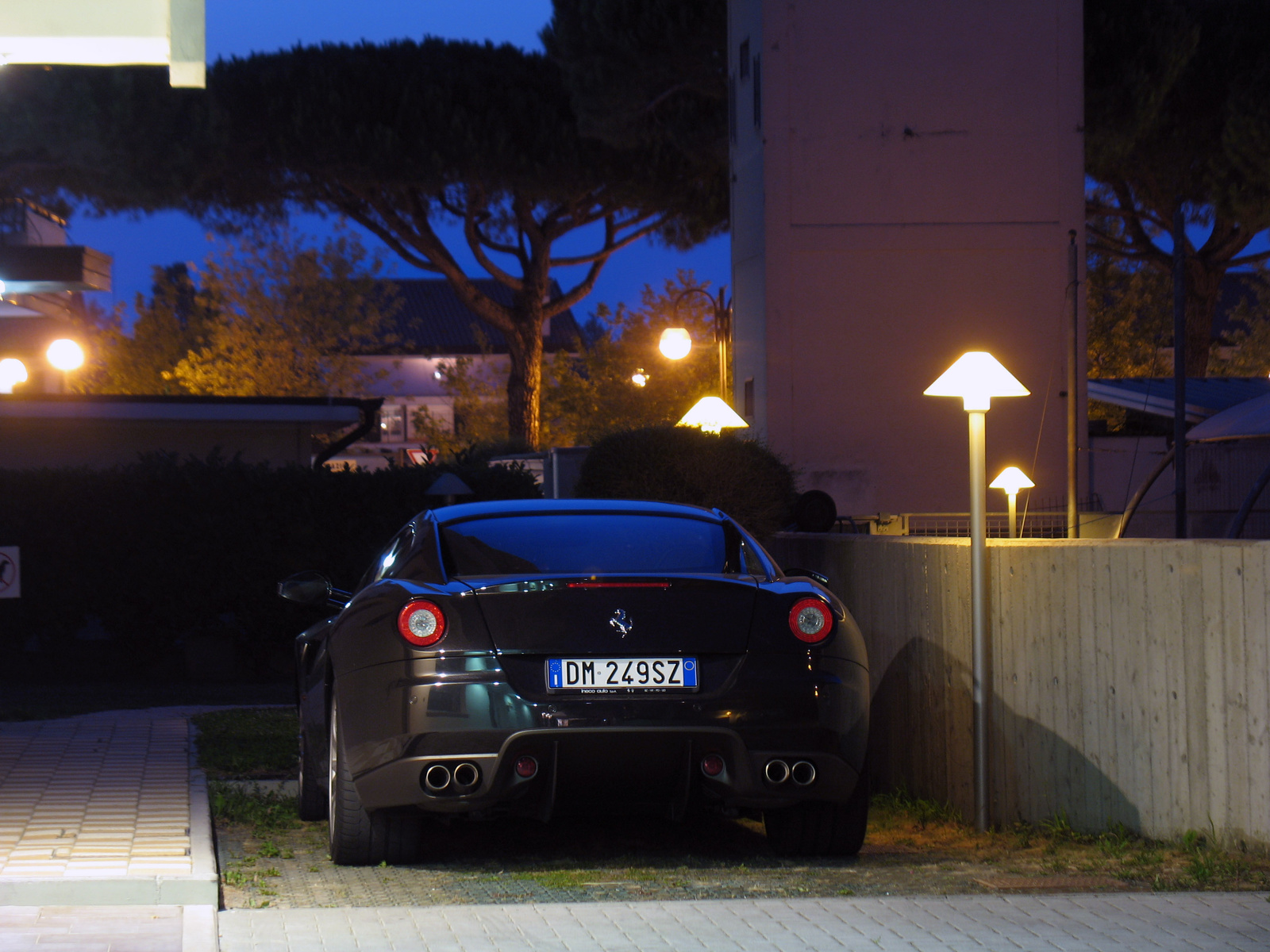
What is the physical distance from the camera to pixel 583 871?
19.6ft

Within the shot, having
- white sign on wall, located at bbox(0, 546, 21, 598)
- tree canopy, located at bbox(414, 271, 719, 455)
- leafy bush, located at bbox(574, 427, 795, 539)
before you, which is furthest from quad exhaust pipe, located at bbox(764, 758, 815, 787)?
tree canopy, located at bbox(414, 271, 719, 455)

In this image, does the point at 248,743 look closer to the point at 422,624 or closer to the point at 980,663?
the point at 422,624

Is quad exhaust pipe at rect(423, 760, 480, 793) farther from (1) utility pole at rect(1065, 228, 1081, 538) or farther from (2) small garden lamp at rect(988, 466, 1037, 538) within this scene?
(1) utility pole at rect(1065, 228, 1081, 538)

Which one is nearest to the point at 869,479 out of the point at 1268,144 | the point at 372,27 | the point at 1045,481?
the point at 1045,481

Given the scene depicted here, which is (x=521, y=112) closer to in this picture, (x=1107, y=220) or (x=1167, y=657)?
(x=1107, y=220)

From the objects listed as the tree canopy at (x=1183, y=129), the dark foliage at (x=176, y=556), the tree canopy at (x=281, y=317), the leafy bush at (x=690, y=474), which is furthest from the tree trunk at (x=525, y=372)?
the leafy bush at (x=690, y=474)

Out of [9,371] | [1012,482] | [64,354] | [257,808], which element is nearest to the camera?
[257,808]

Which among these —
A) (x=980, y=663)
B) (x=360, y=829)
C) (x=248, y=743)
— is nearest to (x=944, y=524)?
(x=248, y=743)

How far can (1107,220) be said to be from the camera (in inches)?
1464

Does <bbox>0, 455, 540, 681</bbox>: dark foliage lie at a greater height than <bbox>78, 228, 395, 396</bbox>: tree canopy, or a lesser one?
lesser

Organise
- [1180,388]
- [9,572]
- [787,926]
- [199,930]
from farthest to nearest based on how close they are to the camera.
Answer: [1180,388] < [9,572] < [787,926] < [199,930]

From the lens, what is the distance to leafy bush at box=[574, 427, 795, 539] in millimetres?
12273

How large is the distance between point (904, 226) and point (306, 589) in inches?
667

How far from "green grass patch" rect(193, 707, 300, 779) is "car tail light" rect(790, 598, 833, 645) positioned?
13.0 feet
